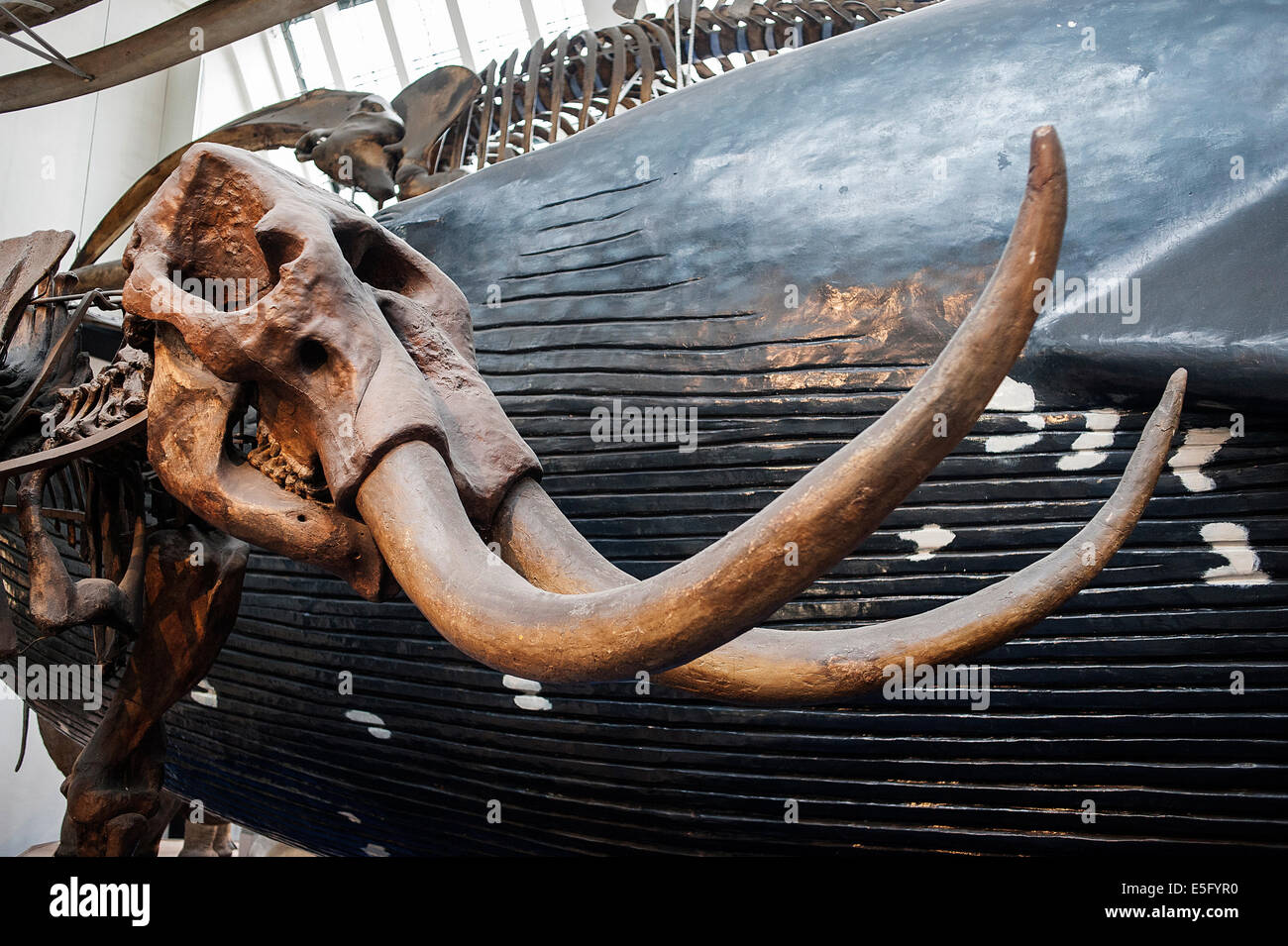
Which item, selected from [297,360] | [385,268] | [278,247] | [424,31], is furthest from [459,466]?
[424,31]

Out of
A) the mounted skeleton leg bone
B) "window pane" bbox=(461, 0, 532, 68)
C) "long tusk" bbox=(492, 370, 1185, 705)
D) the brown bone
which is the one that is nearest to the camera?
"long tusk" bbox=(492, 370, 1185, 705)

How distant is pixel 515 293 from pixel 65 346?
1349 millimetres

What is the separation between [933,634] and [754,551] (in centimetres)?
24

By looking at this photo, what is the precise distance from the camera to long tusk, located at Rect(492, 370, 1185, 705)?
1175mm

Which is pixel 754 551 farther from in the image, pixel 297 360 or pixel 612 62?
pixel 612 62

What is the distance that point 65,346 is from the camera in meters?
2.95

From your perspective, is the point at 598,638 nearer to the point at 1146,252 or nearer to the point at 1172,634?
the point at 1172,634

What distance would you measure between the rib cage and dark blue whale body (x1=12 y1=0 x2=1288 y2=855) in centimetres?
145

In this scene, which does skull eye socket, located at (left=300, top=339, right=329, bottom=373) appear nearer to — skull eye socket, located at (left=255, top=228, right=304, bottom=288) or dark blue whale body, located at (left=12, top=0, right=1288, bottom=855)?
skull eye socket, located at (left=255, top=228, right=304, bottom=288)

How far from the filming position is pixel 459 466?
160 centimetres

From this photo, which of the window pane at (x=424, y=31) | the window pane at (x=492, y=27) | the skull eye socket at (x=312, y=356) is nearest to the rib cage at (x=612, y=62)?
the skull eye socket at (x=312, y=356)

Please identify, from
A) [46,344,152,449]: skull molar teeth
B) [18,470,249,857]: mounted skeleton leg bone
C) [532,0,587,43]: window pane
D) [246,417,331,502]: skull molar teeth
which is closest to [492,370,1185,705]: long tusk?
[246,417,331,502]: skull molar teeth

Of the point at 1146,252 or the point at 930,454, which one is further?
the point at 1146,252
